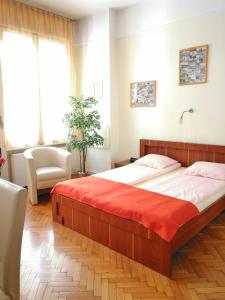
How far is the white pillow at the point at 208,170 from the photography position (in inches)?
120

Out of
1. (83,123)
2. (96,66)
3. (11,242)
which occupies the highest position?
(96,66)

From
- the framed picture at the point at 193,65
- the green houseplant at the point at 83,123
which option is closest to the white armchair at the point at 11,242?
the framed picture at the point at 193,65

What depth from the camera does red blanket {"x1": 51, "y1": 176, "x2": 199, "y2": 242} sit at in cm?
204

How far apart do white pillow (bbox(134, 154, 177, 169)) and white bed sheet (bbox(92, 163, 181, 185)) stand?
70 millimetres

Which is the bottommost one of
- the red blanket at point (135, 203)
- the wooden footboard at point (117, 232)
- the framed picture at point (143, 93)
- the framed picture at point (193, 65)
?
the wooden footboard at point (117, 232)

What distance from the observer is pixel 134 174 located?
3.30 metres

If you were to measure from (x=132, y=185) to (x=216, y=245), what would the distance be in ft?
3.39

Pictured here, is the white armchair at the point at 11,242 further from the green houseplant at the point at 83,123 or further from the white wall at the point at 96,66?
the white wall at the point at 96,66

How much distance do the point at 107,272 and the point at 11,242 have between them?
1.19 m

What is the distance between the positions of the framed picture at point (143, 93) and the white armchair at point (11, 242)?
326 cm

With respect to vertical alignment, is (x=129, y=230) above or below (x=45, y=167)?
below

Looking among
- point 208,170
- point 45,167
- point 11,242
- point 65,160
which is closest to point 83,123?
point 65,160

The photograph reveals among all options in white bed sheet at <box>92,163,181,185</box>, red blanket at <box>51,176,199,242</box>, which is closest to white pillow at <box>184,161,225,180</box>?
white bed sheet at <box>92,163,181,185</box>

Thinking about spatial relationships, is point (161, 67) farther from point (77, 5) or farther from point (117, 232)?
point (117, 232)
